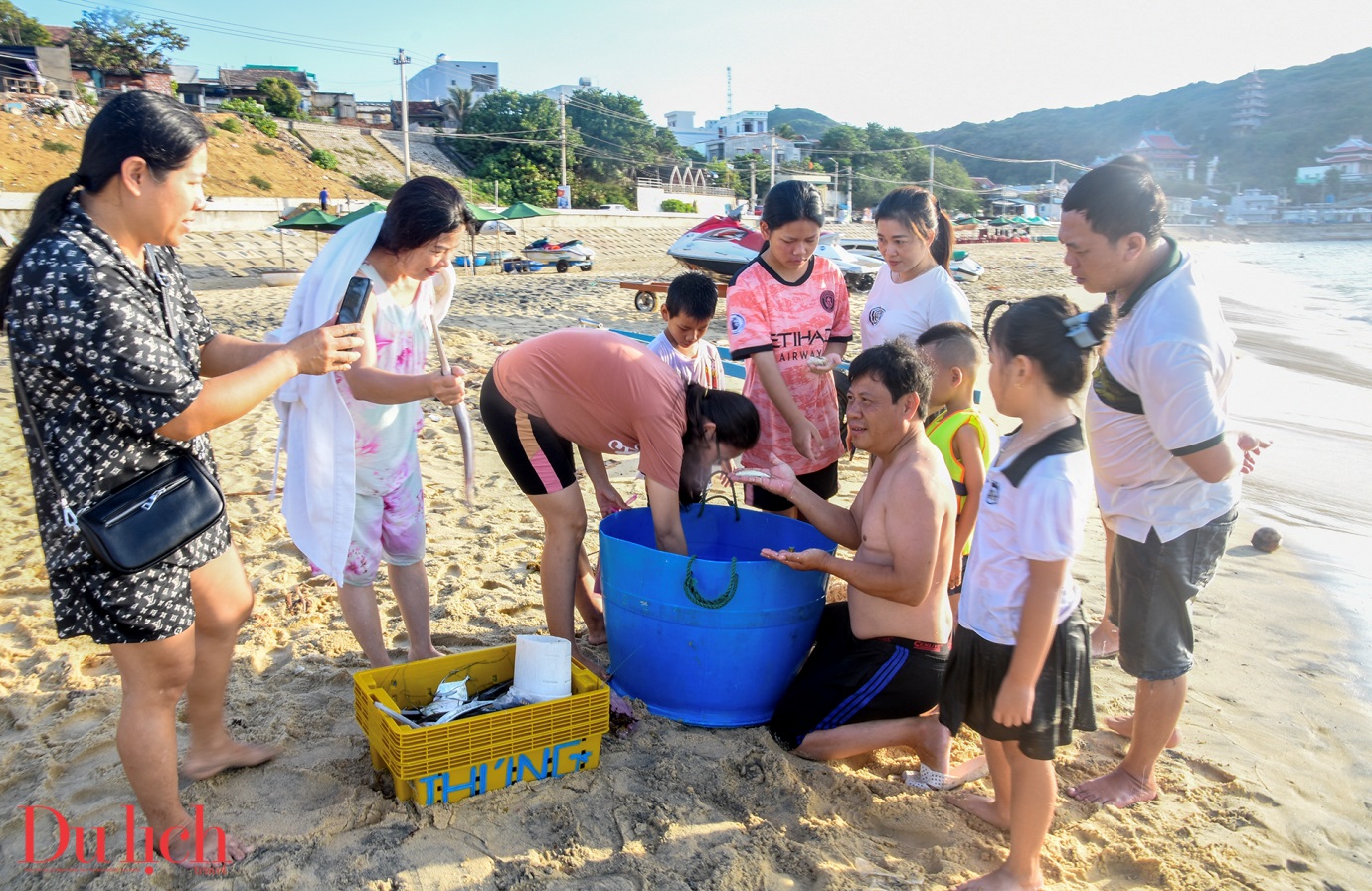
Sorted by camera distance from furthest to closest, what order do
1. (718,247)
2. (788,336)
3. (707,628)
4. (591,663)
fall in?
(718,247) < (788,336) < (591,663) < (707,628)

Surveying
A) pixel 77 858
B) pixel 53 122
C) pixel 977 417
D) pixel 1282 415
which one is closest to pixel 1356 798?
pixel 977 417

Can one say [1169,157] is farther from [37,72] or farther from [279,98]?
[37,72]

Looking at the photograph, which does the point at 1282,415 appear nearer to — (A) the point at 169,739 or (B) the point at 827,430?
(B) the point at 827,430

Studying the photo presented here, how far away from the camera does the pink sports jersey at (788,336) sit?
11.4ft

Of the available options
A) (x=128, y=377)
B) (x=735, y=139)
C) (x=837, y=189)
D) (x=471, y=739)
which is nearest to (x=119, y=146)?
(x=128, y=377)

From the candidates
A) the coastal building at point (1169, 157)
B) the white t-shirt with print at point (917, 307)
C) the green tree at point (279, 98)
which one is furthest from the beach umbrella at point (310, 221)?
the coastal building at point (1169, 157)

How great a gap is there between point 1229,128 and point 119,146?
17896 centimetres

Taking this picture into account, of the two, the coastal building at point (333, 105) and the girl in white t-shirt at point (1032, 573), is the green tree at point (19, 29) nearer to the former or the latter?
the coastal building at point (333, 105)

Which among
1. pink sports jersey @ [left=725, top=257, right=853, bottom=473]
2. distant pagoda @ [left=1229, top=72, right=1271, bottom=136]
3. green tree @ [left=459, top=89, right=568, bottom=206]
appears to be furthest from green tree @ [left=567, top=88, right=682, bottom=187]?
distant pagoda @ [left=1229, top=72, right=1271, bottom=136]

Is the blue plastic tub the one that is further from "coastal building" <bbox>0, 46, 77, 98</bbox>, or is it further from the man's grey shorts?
"coastal building" <bbox>0, 46, 77, 98</bbox>

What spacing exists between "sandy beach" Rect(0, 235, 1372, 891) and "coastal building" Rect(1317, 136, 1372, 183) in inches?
4943

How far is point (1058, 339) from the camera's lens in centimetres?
211

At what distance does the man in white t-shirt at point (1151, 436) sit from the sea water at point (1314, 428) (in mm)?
2146

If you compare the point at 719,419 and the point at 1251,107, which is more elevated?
the point at 1251,107
